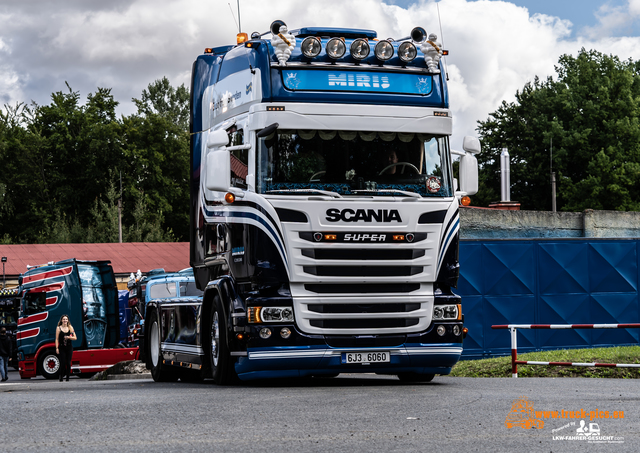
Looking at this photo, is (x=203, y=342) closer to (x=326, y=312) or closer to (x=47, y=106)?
(x=326, y=312)

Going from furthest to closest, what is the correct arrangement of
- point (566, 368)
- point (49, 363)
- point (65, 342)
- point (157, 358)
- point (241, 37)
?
point (49, 363) < point (65, 342) < point (157, 358) < point (566, 368) < point (241, 37)

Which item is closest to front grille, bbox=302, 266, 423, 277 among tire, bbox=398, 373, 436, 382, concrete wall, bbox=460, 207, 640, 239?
tire, bbox=398, 373, 436, 382

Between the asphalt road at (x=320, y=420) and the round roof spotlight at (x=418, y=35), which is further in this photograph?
the round roof spotlight at (x=418, y=35)

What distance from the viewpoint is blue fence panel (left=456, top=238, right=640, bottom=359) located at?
21812 mm

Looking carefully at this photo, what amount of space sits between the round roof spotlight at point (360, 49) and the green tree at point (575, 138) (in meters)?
45.7

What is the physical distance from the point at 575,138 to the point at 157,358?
4490 cm

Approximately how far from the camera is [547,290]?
2241 centimetres

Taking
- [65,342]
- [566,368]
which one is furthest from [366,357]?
[65,342]

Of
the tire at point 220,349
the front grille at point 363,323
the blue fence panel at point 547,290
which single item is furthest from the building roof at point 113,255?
the front grille at point 363,323

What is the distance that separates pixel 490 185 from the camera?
6078cm

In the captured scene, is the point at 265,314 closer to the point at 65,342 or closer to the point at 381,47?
the point at 381,47

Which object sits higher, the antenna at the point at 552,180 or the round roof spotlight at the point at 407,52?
the antenna at the point at 552,180

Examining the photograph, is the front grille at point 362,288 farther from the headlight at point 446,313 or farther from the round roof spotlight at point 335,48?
the round roof spotlight at point 335,48

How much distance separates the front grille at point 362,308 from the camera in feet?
40.1
